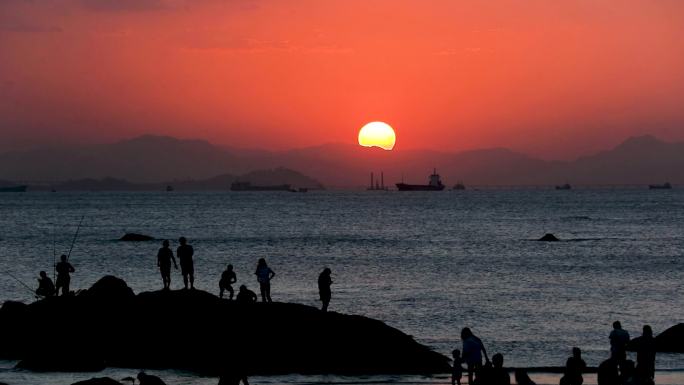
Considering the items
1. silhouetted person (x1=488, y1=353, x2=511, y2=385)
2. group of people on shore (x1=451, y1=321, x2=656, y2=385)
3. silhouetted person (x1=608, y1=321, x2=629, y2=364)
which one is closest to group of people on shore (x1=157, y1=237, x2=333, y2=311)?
group of people on shore (x1=451, y1=321, x2=656, y2=385)

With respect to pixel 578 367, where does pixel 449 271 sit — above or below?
below

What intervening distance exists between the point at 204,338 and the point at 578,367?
13443 millimetres

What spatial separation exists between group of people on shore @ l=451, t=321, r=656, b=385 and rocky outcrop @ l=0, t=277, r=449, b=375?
437cm

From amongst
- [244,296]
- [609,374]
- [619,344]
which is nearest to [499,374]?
[609,374]

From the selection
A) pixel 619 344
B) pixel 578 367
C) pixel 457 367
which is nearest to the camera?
pixel 578 367

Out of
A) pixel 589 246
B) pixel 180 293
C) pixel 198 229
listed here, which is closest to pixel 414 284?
pixel 180 293

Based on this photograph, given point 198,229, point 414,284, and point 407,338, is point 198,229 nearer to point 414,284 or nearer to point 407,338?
point 414,284

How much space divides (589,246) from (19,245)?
196 feet

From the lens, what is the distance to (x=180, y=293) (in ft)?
114

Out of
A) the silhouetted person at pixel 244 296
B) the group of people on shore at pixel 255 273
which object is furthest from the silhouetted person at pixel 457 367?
the silhouetted person at pixel 244 296

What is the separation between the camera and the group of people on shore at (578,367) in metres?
21.9

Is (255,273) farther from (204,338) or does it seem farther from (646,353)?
(646,353)

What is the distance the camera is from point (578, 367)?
74.9 ft

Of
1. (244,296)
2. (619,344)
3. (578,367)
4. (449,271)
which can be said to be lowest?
(449,271)
